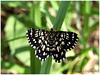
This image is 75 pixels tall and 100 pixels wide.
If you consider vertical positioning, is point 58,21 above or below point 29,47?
above

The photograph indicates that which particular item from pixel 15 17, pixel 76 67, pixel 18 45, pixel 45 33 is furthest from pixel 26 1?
pixel 45 33

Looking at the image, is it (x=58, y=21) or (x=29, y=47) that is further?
(x=29, y=47)

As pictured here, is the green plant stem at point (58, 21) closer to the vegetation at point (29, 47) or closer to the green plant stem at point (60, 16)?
the green plant stem at point (60, 16)

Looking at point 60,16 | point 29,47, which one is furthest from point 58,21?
point 29,47

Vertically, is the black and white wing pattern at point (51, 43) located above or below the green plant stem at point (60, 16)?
below

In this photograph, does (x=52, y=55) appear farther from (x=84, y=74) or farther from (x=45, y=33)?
(x=84, y=74)

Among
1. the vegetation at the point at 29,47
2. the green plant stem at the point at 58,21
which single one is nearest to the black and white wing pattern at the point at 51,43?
the green plant stem at the point at 58,21

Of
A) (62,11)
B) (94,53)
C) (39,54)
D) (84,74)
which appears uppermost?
(62,11)

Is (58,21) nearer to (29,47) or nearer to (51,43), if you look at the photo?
(51,43)

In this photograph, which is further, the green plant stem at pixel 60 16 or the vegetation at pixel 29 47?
the vegetation at pixel 29 47
